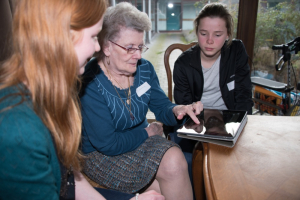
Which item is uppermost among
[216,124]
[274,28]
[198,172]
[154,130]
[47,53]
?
[274,28]

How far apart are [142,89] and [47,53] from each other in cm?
76

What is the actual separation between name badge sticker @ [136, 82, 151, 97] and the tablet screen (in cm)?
35

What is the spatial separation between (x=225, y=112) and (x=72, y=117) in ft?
2.52

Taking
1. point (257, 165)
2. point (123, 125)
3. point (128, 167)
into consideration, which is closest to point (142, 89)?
point (123, 125)

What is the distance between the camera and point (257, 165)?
2.42ft

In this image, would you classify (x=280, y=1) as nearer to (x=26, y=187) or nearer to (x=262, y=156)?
(x=262, y=156)

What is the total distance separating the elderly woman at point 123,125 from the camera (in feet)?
3.33

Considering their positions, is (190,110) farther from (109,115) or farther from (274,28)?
(274,28)

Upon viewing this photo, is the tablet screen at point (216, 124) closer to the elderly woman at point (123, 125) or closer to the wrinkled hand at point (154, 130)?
the elderly woman at point (123, 125)

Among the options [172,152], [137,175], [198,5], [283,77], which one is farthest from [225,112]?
[283,77]

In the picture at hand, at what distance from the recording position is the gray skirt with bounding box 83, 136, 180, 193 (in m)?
1.00

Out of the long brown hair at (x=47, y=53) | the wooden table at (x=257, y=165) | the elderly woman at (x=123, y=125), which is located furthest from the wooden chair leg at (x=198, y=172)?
the long brown hair at (x=47, y=53)

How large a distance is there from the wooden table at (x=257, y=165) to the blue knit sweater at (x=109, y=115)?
437 mm

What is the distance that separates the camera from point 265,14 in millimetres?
2449
